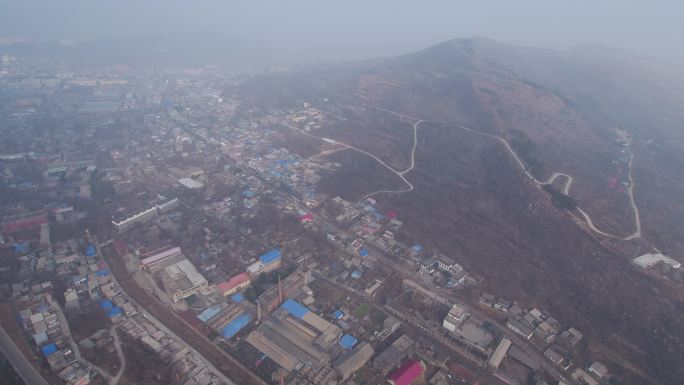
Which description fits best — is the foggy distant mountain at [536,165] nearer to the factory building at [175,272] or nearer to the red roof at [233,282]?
the red roof at [233,282]

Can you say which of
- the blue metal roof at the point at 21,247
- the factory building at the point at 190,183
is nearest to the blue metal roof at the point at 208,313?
the blue metal roof at the point at 21,247

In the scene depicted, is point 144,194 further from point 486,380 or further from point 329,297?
point 486,380

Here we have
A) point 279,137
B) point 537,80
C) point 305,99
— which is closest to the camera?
point 279,137

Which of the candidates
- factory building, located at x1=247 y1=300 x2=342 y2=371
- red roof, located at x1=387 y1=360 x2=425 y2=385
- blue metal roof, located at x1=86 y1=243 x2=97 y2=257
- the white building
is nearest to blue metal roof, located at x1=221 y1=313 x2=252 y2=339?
factory building, located at x1=247 y1=300 x2=342 y2=371

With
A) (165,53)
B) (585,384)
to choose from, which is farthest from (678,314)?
(165,53)

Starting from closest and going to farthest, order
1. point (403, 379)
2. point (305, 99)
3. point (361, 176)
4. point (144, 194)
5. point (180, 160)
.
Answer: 1. point (403, 379)
2. point (144, 194)
3. point (361, 176)
4. point (180, 160)
5. point (305, 99)

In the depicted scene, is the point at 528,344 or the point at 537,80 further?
the point at 537,80

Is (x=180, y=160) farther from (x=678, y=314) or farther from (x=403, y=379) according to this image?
(x=678, y=314)
